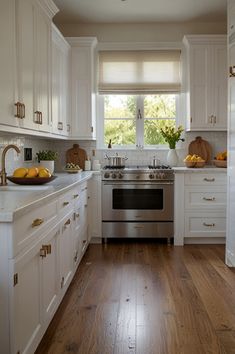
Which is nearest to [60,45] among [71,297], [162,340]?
[71,297]

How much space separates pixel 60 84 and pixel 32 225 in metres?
2.70

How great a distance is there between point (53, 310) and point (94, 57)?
3549 mm

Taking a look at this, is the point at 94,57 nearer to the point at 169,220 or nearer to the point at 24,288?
the point at 169,220

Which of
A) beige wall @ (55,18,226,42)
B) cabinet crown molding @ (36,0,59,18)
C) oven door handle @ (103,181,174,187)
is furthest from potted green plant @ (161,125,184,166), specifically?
cabinet crown molding @ (36,0,59,18)

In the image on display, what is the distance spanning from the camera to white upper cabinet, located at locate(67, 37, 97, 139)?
4.88 meters

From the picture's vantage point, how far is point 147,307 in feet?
9.16

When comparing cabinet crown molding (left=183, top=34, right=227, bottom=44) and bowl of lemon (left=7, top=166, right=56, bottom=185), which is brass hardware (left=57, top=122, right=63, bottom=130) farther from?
cabinet crown molding (left=183, top=34, right=227, bottom=44)

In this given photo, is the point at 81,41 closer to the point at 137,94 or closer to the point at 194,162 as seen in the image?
the point at 137,94

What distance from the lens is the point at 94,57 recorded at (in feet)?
16.7

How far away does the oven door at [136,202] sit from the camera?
4.67m

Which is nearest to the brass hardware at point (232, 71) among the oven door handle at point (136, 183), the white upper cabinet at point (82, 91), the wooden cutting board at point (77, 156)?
the oven door handle at point (136, 183)

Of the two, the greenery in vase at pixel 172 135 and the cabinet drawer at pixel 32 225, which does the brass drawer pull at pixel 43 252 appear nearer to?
the cabinet drawer at pixel 32 225

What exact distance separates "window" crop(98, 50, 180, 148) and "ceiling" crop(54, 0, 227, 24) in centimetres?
42

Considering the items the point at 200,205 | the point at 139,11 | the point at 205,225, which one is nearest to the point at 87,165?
the point at 200,205
